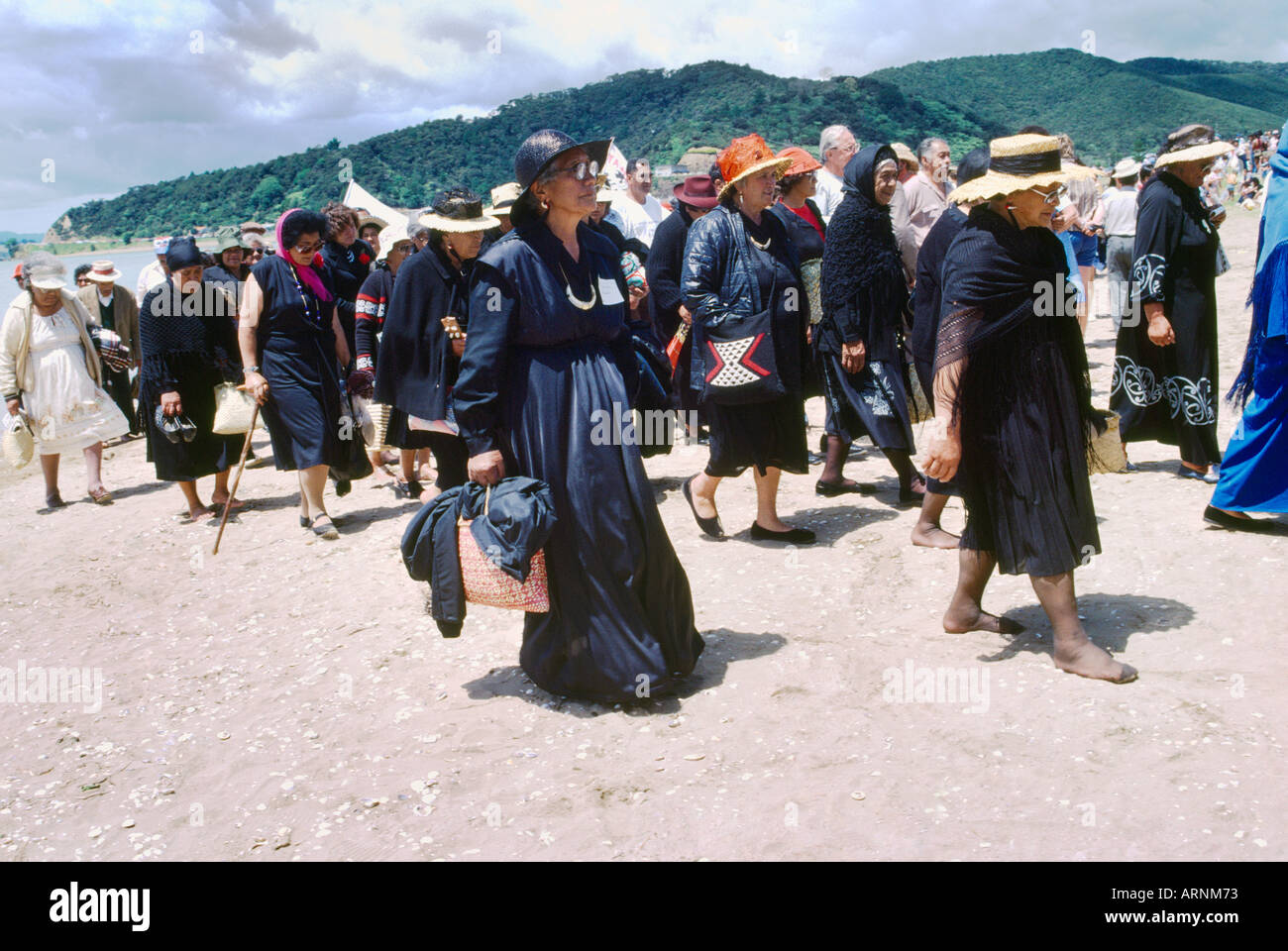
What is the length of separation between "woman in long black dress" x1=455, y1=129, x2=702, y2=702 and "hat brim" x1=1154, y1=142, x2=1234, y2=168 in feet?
11.7

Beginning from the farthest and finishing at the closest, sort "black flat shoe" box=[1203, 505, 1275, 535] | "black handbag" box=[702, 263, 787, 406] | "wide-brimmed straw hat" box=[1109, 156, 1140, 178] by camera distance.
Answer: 1. "wide-brimmed straw hat" box=[1109, 156, 1140, 178]
2. "black handbag" box=[702, 263, 787, 406]
3. "black flat shoe" box=[1203, 505, 1275, 535]

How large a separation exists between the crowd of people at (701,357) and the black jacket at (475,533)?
0.45 ft

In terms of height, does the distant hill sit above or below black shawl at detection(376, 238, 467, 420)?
above

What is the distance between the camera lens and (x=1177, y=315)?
601cm

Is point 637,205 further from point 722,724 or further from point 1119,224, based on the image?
point 722,724

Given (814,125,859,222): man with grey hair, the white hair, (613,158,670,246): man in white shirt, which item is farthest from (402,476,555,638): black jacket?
(613,158,670,246): man in white shirt

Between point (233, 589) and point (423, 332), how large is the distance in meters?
1.99

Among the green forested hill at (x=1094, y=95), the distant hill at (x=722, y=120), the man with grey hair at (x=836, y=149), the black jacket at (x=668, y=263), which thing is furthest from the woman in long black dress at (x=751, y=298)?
the green forested hill at (x=1094, y=95)

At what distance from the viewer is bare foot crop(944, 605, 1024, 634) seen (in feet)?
14.4

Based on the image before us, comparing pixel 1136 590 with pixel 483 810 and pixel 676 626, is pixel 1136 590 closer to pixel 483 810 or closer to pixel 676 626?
pixel 676 626

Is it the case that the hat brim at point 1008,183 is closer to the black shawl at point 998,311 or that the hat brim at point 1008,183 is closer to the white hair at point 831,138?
the black shawl at point 998,311

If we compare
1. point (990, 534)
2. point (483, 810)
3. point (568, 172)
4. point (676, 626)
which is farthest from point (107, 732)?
point (990, 534)

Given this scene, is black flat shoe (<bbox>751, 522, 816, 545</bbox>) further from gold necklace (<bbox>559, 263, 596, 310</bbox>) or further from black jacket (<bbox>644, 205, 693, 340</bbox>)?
gold necklace (<bbox>559, 263, 596, 310</bbox>)

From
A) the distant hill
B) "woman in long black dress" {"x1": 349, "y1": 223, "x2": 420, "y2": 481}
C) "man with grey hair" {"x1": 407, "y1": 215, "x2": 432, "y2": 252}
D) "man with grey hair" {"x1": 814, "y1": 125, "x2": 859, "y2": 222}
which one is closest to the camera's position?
"woman in long black dress" {"x1": 349, "y1": 223, "x2": 420, "y2": 481}
